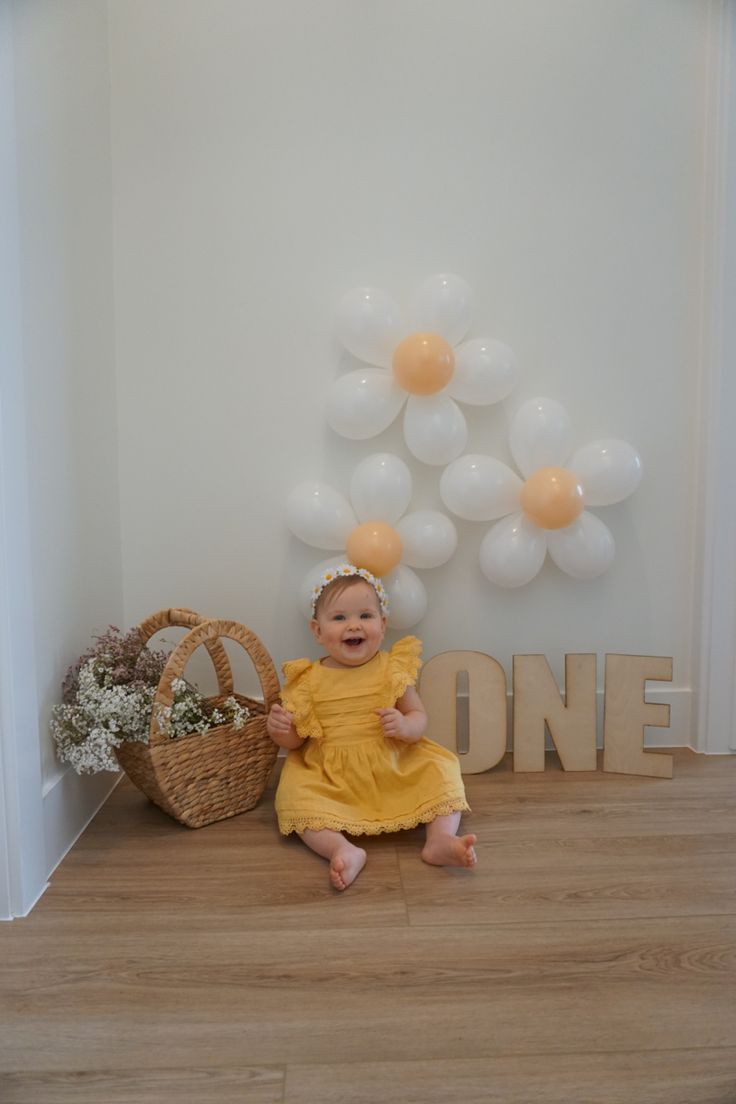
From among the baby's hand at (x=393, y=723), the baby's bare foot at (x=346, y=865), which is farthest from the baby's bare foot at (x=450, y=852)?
the baby's hand at (x=393, y=723)

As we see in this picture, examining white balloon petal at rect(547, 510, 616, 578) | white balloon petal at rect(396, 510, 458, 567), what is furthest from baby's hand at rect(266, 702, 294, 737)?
white balloon petal at rect(547, 510, 616, 578)

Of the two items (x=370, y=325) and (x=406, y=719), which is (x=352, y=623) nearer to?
(x=406, y=719)

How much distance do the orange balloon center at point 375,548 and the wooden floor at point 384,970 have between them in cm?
68

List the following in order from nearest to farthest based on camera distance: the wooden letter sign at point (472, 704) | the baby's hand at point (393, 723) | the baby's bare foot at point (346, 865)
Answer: the baby's bare foot at point (346, 865)
the baby's hand at point (393, 723)
the wooden letter sign at point (472, 704)

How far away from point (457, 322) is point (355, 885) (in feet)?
4.69

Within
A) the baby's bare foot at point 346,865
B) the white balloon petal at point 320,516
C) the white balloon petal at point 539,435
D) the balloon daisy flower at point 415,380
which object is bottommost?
the baby's bare foot at point 346,865

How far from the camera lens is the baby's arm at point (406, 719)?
1.99 metres

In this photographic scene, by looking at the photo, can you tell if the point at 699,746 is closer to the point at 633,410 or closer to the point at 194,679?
the point at 633,410

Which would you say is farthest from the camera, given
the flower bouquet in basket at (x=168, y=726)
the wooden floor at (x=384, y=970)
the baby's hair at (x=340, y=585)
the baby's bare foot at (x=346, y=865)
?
the baby's hair at (x=340, y=585)

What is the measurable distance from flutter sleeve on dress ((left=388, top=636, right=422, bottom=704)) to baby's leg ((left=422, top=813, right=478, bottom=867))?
330 millimetres

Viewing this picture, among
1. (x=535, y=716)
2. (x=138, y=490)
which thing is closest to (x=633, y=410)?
(x=535, y=716)

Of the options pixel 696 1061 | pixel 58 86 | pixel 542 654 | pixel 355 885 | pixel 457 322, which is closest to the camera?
pixel 696 1061

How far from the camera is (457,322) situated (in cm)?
225

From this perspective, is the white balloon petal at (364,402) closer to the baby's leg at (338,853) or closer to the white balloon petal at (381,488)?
the white balloon petal at (381,488)
